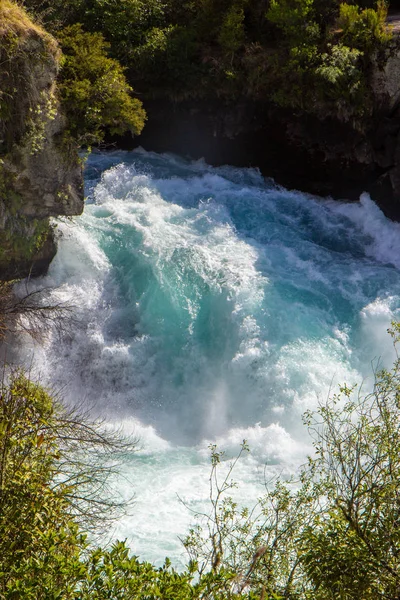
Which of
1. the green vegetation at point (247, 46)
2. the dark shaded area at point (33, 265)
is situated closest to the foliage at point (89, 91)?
the dark shaded area at point (33, 265)

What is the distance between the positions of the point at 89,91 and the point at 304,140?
26.9ft

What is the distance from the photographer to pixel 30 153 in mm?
12320

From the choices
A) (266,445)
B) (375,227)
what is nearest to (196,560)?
(266,445)

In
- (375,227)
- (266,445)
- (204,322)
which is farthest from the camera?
(375,227)

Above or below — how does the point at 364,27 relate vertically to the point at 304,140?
above

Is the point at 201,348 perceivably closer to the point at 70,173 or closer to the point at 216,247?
the point at 216,247

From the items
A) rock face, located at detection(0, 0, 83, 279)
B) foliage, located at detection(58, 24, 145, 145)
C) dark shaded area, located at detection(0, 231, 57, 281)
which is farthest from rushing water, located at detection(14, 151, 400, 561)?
foliage, located at detection(58, 24, 145, 145)

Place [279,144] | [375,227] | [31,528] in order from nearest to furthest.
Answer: [31,528] < [375,227] < [279,144]

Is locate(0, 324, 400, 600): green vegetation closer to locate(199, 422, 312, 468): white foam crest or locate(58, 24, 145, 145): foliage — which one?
locate(199, 422, 312, 468): white foam crest

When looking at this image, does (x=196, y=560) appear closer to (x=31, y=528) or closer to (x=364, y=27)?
(x=31, y=528)

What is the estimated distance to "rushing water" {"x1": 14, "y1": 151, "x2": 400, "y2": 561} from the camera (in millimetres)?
11711

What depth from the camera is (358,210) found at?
1792 cm

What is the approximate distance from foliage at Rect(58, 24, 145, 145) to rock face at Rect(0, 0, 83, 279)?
40 centimetres

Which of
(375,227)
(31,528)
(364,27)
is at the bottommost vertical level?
(31,528)
